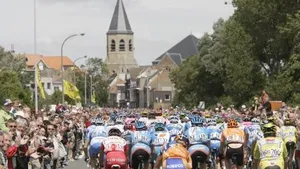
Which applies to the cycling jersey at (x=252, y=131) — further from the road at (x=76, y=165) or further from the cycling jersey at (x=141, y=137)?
the road at (x=76, y=165)

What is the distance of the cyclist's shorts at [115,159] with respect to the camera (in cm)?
1998

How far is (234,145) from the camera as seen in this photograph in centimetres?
2402

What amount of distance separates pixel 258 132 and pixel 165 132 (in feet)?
7.94

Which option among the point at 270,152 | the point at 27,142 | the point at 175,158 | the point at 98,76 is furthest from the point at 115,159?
the point at 98,76

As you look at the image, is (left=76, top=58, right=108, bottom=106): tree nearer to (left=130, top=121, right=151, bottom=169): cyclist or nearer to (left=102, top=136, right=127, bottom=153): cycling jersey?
(left=130, top=121, right=151, bottom=169): cyclist

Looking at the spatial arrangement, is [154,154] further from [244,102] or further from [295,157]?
[244,102]

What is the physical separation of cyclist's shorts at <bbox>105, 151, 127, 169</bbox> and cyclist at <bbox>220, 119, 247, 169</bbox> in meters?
4.44

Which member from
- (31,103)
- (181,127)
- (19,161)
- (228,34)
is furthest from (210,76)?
(19,161)

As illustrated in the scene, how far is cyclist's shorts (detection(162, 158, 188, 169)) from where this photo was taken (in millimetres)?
16969

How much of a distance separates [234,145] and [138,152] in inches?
94.8

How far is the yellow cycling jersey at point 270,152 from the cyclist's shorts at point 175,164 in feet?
4.50

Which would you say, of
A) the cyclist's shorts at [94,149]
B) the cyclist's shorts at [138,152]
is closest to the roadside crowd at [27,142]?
the cyclist's shorts at [94,149]

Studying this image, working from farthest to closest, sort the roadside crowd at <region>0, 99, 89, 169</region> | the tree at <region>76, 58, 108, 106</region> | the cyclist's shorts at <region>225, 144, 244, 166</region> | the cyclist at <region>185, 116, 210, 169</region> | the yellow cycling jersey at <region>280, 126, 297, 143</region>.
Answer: the tree at <region>76, 58, 108, 106</region> < the yellow cycling jersey at <region>280, 126, 297, 143</region> < the cyclist at <region>185, 116, 210, 169</region> < the cyclist's shorts at <region>225, 144, 244, 166</region> < the roadside crowd at <region>0, 99, 89, 169</region>

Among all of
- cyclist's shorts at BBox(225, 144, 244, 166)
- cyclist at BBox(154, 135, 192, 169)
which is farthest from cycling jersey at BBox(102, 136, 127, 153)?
cyclist's shorts at BBox(225, 144, 244, 166)
